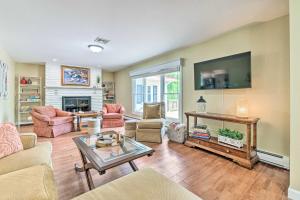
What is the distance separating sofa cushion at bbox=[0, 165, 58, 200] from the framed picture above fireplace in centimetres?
531

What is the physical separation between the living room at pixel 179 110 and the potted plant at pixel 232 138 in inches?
0.6

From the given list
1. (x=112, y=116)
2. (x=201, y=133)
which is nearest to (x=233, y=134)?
(x=201, y=133)

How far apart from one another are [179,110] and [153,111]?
0.66 meters

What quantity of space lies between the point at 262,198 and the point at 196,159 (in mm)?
1014

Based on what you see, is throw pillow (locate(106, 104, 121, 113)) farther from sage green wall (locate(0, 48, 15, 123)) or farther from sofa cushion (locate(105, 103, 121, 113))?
sage green wall (locate(0, 48, 15, 123))

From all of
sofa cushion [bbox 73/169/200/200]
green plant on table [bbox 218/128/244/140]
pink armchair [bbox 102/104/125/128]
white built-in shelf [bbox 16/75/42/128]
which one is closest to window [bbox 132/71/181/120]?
pink armchair [bbox 102/104/125/128]

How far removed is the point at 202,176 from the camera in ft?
6.63

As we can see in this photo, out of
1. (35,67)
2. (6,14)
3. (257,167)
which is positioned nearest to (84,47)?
(6,14)

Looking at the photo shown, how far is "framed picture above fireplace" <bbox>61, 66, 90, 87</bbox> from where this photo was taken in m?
5.84

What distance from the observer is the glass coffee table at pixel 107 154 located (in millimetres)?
1463

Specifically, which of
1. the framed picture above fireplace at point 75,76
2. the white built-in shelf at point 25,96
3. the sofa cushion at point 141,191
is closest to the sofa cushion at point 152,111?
the sofa cushion at point 141,191

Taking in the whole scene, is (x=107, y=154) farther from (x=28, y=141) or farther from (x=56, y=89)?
(x=56, y=89)

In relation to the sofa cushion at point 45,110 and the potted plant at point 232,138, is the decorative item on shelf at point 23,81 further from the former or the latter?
the potted plant at point 232,138

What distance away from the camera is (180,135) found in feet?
11.1
